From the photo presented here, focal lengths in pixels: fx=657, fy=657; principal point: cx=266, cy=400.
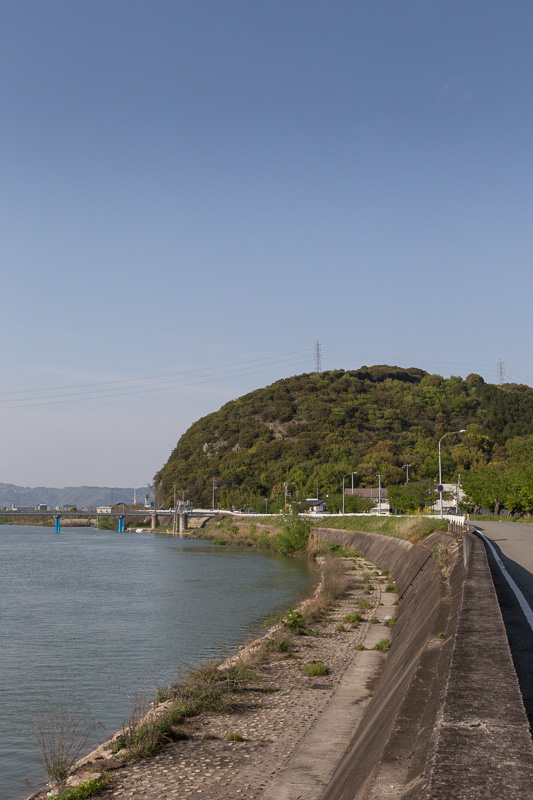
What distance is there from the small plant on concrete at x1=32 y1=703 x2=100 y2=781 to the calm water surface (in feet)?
1.02

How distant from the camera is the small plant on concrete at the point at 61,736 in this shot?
11.5 m

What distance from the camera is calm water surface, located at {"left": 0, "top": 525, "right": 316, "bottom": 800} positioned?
17172 mm

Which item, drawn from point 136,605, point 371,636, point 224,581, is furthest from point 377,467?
point 371,636

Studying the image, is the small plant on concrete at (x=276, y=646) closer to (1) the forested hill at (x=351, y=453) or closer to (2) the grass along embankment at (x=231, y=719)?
(2) the grass along embankment at (x=231, y=719)

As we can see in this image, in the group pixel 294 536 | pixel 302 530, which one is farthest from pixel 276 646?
pixel 302 530

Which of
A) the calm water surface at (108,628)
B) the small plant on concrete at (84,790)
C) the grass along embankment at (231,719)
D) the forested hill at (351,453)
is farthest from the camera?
the forested hill at (351,453)

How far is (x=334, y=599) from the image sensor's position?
31188mm

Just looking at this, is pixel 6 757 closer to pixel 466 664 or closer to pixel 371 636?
pixel 466 664

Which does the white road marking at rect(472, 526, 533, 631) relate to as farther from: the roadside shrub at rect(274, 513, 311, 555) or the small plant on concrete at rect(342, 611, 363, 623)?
the roadside shrub at rect(274, 513, 311, 555)

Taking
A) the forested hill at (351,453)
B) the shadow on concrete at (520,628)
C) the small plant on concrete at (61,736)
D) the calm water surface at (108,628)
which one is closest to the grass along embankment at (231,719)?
the small plant on concrete at (61,736)

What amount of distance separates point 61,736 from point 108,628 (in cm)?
1617

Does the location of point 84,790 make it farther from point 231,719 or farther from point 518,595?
point 518,595

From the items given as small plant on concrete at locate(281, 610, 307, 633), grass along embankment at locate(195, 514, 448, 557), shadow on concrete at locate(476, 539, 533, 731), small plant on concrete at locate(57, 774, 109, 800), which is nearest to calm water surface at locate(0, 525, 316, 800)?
small plant on concrete at locate(281, 610, 307, 633)

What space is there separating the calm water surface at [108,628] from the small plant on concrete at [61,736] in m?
0.31
